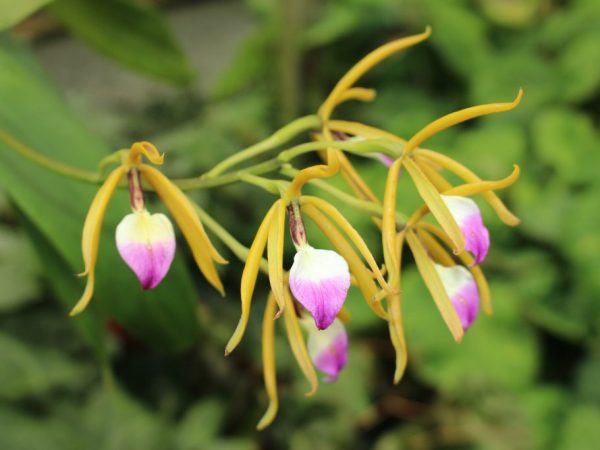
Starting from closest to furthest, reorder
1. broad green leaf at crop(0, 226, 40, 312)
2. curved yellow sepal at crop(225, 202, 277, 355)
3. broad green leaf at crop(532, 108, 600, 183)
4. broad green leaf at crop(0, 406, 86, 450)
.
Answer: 1. curved yellow sepal at crop(225, 202, 277, 355)
2. broad green leaf at crop(0, 406, 86, 450)
3. broad green leaf at crop(0, 226, 40, 312)
4. broad green leaf at crop(532, 108, 600, 183)

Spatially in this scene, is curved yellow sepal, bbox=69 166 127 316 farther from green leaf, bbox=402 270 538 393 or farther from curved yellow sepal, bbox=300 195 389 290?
green leaf, bbox=402 270 538 393

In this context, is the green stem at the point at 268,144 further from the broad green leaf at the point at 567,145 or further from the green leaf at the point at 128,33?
the broad green leaf at the point at 567,145

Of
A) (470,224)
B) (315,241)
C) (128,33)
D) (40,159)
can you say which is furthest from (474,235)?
(315,241)

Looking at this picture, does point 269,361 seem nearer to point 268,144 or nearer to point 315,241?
point 268,144

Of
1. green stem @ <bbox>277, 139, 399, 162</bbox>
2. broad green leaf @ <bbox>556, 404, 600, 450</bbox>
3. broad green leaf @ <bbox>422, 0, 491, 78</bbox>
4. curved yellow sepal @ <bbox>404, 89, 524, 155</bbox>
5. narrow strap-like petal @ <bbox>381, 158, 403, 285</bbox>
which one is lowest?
broad green leaf @ <bbox>556, 404, 600, 450</bbox>

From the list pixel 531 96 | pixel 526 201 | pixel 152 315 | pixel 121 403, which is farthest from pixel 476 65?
pixel 152 315

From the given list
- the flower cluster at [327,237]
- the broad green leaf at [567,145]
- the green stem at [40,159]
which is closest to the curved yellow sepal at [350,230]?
the flower cluster at [327,237]

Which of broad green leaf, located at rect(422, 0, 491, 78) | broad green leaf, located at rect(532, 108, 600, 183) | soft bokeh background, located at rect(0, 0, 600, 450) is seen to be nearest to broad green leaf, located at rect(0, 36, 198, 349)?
soft bokeh background, located at rect(0, 0, 600, 450)
